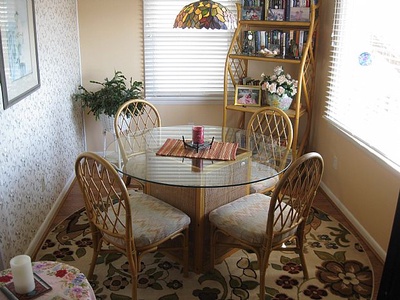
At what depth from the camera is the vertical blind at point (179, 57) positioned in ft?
13.2

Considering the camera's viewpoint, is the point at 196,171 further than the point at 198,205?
No

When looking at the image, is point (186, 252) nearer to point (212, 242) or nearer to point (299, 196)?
point (212, 242)

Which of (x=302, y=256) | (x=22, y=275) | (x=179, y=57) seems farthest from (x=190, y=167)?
(x=179, y=57)

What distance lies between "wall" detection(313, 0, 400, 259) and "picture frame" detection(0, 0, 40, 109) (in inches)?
92.1

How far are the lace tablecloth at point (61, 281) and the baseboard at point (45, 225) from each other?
1.03m

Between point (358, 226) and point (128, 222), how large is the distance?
6.17 feet

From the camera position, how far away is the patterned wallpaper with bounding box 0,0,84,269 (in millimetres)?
2309

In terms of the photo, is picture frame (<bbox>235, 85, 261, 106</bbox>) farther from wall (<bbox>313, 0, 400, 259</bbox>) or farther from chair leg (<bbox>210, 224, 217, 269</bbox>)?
chair leg (<bbox>210, 224, 217, 269</bbox>)

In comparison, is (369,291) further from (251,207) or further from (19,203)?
(19,203)

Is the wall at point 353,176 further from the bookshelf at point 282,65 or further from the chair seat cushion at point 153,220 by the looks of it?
the chair seat cushion at point 153,220

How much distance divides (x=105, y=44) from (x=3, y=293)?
3054 mm

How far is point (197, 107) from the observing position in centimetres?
433

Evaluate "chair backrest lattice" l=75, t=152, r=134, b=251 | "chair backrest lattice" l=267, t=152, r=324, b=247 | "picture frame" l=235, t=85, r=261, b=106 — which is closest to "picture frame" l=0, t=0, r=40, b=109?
"chair backrest lattice" l=75, t=152, r=134, b=251

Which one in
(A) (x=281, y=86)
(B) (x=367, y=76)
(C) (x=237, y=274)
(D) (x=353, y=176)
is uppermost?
(B) (x=367, y=76)
